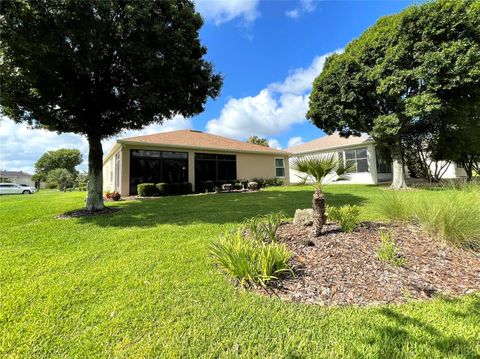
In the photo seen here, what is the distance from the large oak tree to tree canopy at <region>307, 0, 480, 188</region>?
8.60m

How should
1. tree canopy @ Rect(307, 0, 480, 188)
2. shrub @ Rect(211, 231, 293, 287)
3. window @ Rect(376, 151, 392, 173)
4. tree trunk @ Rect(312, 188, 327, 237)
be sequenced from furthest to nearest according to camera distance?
window @ Rect(376, 151, 392, 173) → tree canopy @ Rect(307, 0, 480, 188) → tree trunk @ Rect(312, 188, 327, 237) → shrub @ Rect(211, 231, 293, 287)

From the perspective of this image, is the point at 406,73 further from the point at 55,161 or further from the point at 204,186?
the point at 55,161

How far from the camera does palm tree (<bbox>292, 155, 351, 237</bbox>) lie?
14.0 feet

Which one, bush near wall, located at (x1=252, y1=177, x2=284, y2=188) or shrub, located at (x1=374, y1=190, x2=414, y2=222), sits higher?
bush near wall, located at (x1=252, y1=177, x2=284, y2=188)

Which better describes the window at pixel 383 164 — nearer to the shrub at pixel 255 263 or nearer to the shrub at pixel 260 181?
the shrub at pixel 260 181

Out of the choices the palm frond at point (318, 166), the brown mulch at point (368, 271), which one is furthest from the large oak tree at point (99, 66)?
the brown mulch at point (368, 271)

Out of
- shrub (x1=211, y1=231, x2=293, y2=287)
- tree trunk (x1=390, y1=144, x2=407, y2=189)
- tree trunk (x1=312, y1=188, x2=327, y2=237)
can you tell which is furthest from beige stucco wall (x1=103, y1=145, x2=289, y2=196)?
tree trunk (x1=312, y1=188, x2=327, y2=237)

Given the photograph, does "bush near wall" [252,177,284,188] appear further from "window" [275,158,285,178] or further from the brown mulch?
the brown mulch

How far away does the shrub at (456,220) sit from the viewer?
13.1 ft

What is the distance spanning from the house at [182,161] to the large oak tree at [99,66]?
4.91m

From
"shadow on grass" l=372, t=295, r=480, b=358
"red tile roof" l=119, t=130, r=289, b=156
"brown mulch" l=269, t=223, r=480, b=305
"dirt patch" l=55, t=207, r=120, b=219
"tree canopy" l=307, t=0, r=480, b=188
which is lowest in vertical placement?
"shadow on grass" l=372, t=295, r=480, b=358

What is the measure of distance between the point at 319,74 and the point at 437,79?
700cm

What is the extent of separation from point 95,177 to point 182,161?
307 inches

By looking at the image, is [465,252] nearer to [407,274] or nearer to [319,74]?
[407,274]
